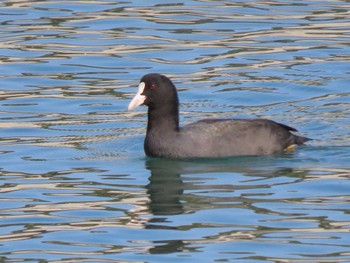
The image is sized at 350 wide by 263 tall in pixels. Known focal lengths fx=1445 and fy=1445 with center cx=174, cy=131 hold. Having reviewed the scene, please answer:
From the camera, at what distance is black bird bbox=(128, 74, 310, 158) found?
1370cm

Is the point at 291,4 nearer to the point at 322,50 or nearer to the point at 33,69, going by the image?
the point at 322,50

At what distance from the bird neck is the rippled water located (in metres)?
0.35

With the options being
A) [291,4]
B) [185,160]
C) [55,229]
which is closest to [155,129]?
[185,160]

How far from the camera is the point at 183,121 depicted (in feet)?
51.2

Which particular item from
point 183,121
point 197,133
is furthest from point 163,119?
point 183,121

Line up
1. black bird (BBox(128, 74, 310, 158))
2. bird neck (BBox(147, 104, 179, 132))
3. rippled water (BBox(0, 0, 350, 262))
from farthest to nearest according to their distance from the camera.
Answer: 1. bird neck (BBox(147, 104, 179, 132))
2. black bird (BBox(128, 74, 310, 158))
3. rippled water (BBox(0, 0, 350, 262))

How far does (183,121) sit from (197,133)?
6.20 feet

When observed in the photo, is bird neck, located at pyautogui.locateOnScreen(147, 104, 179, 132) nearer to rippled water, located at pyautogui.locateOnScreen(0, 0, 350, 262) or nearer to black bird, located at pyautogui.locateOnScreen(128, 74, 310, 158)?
black bird, located at pyautogui.locateOnScreen(128, 74, 310, 158)

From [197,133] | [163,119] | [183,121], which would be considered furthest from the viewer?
[183,121]

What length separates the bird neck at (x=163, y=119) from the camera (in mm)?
13875

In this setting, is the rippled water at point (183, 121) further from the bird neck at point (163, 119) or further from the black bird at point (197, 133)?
the bird neck at point (163, 119)

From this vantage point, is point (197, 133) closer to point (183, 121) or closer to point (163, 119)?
point (163, 119)

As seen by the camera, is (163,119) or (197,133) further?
(163,119)

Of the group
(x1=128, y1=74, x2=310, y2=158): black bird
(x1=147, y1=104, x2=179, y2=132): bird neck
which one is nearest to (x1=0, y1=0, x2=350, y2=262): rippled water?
(x1=128, y1=74, x2=310, y2=158): black bird
